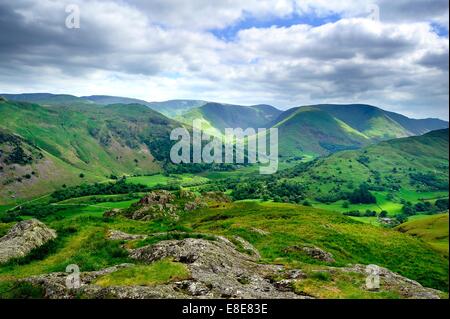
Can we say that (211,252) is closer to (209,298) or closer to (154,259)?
(154,259)

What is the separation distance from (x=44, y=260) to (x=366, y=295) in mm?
41823

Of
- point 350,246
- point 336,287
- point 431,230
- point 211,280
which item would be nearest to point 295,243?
point 350,246

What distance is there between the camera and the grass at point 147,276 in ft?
103

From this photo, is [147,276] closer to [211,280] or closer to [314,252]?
[211,280]

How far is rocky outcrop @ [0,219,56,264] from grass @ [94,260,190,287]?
937 inches

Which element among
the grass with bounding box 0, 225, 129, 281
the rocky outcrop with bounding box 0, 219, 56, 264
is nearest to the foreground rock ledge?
the grass with bounding box 0, 225, 129, 281

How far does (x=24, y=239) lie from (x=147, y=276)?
32.4 metres

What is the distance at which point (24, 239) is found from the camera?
182 feet

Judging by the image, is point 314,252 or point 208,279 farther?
point 314,252

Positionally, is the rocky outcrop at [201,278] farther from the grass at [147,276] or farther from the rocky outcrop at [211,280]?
the grass at [147,276]

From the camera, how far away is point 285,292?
3231 cm

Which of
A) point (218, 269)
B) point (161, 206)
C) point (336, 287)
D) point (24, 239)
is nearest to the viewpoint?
point (336, 287)

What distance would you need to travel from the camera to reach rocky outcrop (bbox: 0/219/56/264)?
167ft
